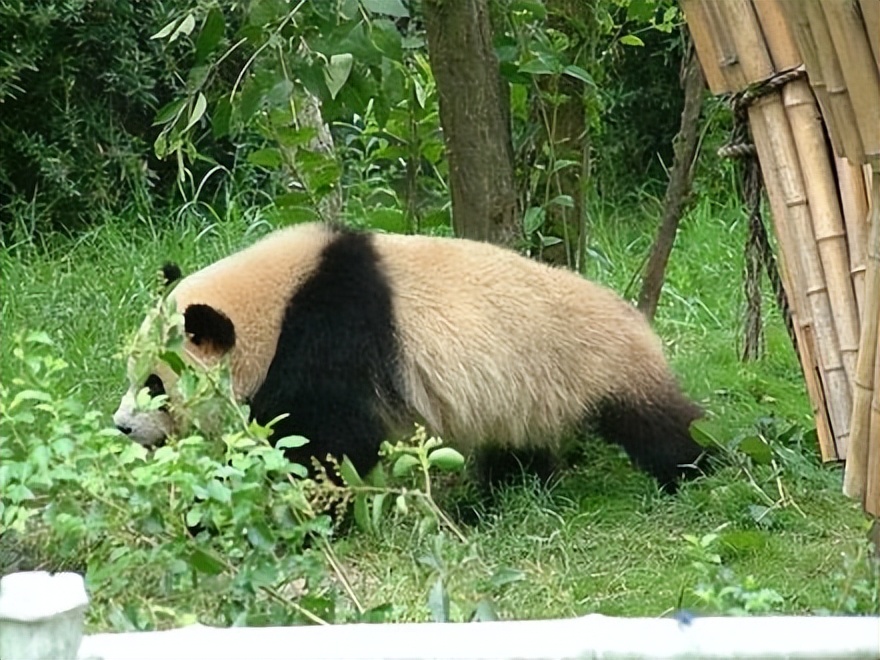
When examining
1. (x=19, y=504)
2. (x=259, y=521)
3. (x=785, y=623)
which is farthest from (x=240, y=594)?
(x=785, y=623)

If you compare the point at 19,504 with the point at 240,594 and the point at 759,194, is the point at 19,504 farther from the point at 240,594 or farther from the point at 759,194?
the point at 759,194

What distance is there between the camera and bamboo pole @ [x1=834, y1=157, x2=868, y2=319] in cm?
327

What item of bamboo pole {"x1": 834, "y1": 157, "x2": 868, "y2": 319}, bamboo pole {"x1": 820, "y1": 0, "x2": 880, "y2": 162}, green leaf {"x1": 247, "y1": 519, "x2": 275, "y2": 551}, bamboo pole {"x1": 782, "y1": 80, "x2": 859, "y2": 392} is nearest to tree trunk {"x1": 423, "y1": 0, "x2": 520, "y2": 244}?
bamboo pole {"x1": 782, "y1": 80, "x2": 859, "y2": 392}

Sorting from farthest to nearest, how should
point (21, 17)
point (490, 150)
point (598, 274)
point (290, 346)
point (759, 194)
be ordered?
1. point (21, 17)
2. point (598, 274)
3. point (490, 150)
4. point (290, 346)
5. point (759, 194)

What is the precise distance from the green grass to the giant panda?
0.67 feet

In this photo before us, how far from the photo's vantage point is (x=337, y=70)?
4152 mm

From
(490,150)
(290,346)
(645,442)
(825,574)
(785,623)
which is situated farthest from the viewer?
(490,150)

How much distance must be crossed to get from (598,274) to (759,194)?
264 cm

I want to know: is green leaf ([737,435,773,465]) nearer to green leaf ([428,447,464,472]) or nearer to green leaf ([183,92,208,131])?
green leaf ([428,447,464,472])

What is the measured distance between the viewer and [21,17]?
8.05 metres

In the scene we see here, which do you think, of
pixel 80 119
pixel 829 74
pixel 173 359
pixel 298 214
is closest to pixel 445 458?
pixel 173 359

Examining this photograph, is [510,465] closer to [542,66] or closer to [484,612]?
[542,66]

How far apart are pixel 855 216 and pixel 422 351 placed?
4.47ft

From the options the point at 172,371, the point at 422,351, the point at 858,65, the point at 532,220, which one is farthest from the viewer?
the point at 532,220
